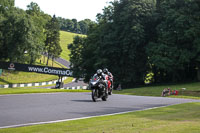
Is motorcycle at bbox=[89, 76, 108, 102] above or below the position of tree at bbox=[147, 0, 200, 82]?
below

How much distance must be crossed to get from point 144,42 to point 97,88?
3533 cm

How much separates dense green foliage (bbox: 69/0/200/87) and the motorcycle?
95.7 ft

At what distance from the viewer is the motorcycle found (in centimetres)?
1953

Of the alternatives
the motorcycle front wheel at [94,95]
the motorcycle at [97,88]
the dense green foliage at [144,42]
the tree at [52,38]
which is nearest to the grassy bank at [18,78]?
the dense green foliage at [144,42]

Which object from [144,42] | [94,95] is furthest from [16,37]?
[94,95]

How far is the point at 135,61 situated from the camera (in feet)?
177

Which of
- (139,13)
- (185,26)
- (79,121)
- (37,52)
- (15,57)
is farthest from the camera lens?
(37,52)

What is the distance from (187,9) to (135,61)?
11461 mm

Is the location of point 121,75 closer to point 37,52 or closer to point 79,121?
point 37,52

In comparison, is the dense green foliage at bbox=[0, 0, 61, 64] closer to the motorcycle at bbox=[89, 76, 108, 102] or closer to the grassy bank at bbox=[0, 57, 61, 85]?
the grassy bank at bbox=[0, 57, 61, 85]

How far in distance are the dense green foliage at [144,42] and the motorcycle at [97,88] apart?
29.2 m

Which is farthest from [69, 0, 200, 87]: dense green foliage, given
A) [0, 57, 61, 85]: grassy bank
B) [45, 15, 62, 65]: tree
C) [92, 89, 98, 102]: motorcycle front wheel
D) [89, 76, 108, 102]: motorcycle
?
[45, 15, 62, 65]: tree

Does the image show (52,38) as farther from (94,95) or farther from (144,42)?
(94,95)

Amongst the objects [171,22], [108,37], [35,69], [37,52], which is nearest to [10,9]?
[37,52]
